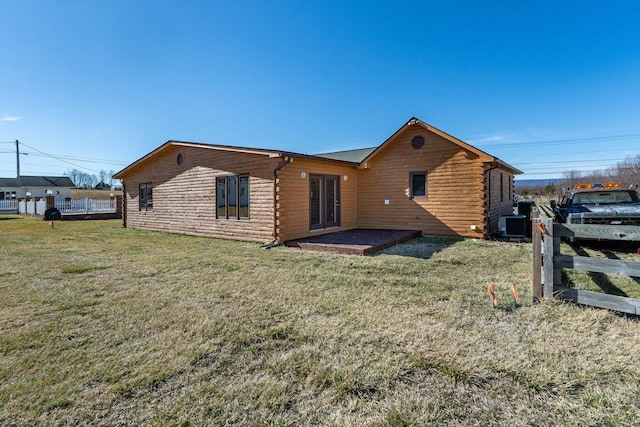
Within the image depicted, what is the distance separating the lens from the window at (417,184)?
1151 centimetres

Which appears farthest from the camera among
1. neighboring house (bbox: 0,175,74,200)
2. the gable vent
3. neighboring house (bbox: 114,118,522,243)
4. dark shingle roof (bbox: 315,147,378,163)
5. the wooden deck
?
neighboring house (bbox: 0,175,74,200)

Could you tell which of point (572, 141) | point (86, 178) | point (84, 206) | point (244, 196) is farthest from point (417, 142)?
point (86, 178)

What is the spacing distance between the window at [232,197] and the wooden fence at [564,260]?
8.32 m

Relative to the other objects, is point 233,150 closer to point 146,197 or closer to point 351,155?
point 351,155

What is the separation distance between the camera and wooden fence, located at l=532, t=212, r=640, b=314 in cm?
374

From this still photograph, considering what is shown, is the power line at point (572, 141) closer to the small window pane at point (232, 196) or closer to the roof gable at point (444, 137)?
the roof gable at point (444, 137)

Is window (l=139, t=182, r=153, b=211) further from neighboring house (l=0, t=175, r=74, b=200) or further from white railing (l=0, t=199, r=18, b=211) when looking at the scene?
neighboring house (l=0, t=175, r=74, b=200)

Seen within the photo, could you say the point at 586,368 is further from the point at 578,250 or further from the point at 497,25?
the point at 497,25

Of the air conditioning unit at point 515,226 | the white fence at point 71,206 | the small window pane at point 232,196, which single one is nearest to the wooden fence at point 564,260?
the air conditioning unit at point 515,226

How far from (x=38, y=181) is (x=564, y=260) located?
53.2 m

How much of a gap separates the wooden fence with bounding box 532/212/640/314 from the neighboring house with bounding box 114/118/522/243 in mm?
6687

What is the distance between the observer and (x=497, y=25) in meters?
12.4

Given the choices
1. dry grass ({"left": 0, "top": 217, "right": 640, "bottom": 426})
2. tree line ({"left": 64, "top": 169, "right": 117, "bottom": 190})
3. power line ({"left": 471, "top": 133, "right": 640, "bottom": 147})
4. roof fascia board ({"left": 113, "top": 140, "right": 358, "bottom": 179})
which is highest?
power line ({"left": 471, "top": 133, "right": 640, "bottom": 147})

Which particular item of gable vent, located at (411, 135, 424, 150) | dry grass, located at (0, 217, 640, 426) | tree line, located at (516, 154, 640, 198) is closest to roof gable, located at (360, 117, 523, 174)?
gable vent, located at (411, 135, 424, 150)
